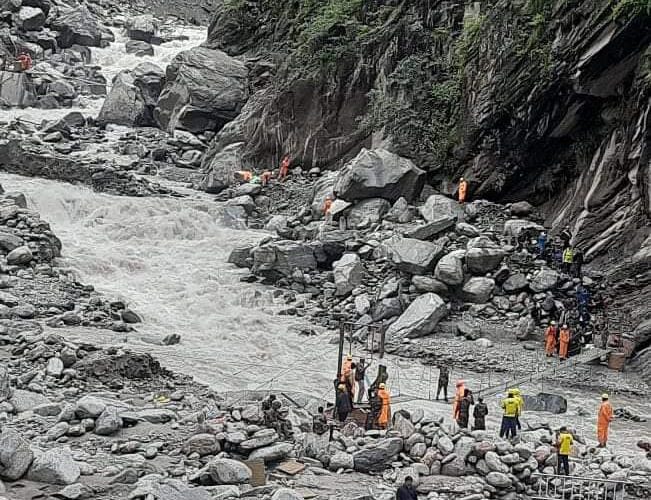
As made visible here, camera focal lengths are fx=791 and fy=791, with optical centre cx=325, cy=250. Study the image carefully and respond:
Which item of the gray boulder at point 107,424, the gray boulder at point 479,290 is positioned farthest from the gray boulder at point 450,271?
the gray boulder at point 107,424

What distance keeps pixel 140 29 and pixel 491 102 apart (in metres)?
34.9

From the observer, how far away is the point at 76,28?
52.0 metres

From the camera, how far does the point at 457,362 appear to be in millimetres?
20297

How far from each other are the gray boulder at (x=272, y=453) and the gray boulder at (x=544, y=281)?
1244cm

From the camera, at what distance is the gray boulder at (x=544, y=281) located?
73.6 feet

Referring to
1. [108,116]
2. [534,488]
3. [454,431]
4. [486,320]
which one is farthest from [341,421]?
[108,116]

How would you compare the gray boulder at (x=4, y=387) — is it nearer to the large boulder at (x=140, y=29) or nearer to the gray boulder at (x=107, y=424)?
the gray boulder at (x=107, y=424)

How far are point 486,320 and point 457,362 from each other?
2.37 meters

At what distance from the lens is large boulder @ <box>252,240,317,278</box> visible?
84.5 ft

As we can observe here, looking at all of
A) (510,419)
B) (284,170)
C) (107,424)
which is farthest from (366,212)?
(107,424)

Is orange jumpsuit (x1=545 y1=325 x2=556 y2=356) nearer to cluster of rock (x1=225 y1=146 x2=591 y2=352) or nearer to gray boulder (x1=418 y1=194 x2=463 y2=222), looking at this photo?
cluster of rock (x1=225 y1=146 x2=591 y2=352)

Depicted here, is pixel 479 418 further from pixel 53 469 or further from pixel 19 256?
pixel 19 256

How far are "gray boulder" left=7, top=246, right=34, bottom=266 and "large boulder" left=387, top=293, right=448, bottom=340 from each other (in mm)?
10938

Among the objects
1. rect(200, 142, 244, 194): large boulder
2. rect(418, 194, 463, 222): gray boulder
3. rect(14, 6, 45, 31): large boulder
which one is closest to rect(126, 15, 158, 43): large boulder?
rect(14, 6, 45, 31): large boulder
